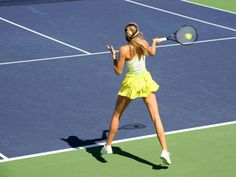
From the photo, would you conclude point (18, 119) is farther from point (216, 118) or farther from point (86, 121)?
point (216, 118)

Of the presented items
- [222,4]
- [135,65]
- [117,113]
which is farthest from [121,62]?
[222,4]

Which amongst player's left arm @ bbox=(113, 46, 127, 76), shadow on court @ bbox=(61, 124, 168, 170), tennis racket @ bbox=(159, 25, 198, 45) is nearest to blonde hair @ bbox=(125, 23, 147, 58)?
player's left arm @ bbox=(113, 46, 127, 76)

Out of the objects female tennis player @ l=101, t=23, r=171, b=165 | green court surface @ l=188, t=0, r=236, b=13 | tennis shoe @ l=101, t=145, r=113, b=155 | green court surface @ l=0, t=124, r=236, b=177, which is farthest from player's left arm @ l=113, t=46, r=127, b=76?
green court surface @ l=188, t=0, r=236, b=13

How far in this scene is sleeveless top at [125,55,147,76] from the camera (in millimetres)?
13023

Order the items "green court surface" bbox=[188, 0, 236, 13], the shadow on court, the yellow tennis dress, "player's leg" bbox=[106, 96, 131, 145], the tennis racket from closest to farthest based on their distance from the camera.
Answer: the yellow tennis dress < "player's leg" bbox=[106, 96, 131, 145] < the shadow on court < the tennis racket < "green court surface" bbox=[188, 0, 236, 13]

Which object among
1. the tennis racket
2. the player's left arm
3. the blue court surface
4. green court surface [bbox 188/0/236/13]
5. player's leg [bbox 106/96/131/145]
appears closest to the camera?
the player's left arm

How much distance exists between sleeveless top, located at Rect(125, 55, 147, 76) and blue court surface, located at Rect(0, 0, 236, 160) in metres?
1.78

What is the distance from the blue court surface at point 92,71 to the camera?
49.6 feet

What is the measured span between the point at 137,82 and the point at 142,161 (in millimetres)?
1265

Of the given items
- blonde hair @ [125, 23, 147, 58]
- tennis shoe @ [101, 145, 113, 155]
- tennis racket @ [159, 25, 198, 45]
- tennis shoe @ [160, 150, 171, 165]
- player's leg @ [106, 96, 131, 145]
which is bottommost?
tennis shoe @ [160, 150, 171, 165]

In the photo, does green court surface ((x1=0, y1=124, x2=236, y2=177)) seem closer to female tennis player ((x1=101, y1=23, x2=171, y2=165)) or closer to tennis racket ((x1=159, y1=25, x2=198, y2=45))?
female tennis player ((x1=101, y1=23, x2=171, y2=165))

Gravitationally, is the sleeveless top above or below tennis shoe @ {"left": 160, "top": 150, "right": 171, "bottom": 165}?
above

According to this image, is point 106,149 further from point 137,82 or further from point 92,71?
point 92,71

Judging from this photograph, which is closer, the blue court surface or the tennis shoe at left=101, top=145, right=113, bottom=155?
the tennis shoe at left=101, top=145, right=113, bottom=155
